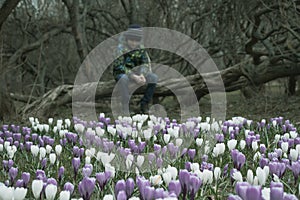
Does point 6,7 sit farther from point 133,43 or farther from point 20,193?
point 20,193

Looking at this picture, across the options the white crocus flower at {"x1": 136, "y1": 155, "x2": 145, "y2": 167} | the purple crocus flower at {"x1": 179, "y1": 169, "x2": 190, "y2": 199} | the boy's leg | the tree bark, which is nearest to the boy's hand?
the boy's leg

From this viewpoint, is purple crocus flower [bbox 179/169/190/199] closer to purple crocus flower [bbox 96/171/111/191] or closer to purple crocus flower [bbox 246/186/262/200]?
purple crocus flower [bbox 96/171/111/191]

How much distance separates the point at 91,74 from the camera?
9.41 metres

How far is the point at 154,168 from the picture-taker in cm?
300

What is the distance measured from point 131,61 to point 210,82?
2078 millimetres

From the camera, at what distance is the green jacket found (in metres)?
7.26

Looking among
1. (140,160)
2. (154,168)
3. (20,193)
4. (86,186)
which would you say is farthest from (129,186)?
(154,168)

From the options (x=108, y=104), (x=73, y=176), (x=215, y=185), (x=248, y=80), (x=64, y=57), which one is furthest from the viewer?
(x=64, y=57)

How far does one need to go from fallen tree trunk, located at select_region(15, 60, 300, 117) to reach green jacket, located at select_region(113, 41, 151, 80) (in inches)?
47.5

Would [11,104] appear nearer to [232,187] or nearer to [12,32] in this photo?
[12,32]

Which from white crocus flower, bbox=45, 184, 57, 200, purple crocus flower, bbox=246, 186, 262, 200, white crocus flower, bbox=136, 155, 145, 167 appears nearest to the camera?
purple crocus flower, bbox=246, 186, 262, 200

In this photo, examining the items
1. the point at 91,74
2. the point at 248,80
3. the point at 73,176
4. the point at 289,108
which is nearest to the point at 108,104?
the point at 91,74

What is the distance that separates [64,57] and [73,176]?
8.96m

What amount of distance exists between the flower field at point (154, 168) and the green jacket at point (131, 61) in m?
2.10
